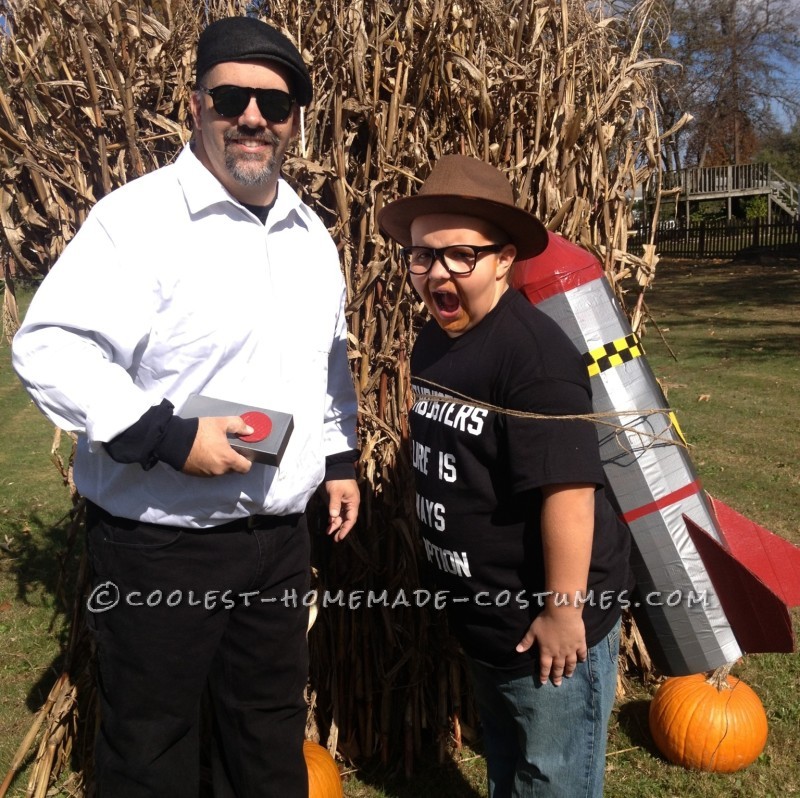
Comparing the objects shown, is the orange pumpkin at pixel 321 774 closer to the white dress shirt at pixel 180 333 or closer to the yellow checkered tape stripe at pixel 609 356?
the white dress shirt at pixel 180 333

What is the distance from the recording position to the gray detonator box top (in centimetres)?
209

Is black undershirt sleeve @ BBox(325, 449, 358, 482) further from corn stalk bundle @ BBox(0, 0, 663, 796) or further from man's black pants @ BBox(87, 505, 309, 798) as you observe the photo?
corn stalk bundle @ BBox(0, 0, 663, 796)

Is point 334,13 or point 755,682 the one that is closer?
point 334,13

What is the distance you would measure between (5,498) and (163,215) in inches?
211

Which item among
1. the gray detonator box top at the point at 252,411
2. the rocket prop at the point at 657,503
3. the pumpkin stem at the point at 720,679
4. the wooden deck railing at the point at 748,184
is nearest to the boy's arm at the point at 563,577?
the rocket prop at the point at 657,503

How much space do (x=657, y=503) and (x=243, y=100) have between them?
5.34 ft

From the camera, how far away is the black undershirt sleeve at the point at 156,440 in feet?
6.58

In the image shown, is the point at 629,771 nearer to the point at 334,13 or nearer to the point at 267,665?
the point at 267,665

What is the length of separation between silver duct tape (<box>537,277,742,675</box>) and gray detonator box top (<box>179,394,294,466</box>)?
0.89 m

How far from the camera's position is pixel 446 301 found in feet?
7.34

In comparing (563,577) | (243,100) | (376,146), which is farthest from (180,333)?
(376,146)

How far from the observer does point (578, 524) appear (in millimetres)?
2055

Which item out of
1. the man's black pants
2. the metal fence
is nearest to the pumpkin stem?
the man's black pants

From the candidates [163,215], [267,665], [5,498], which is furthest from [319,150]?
[5,498]
